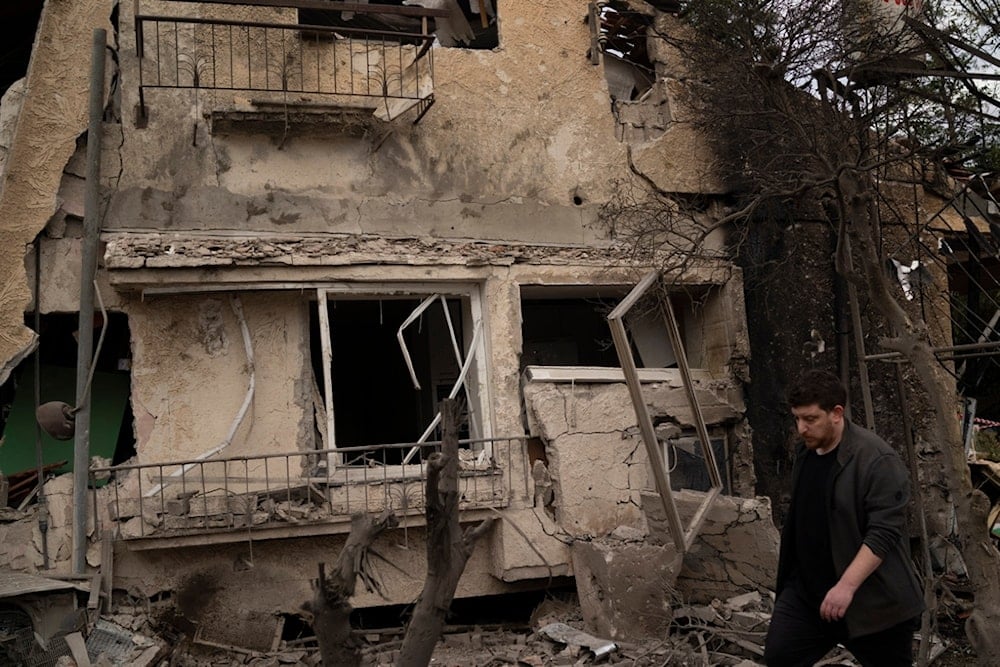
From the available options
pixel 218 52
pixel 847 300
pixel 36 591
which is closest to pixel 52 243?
pixel 218 52

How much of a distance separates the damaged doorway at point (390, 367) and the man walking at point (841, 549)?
14.4 feet

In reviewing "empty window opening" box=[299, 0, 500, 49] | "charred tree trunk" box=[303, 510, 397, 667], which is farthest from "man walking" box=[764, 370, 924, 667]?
"empty window opening" box=[299, 0, 500, 49]

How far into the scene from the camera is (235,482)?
7258mm

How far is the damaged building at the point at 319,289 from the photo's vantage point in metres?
7.02

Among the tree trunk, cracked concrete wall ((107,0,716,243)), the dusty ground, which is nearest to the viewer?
the tree trunk

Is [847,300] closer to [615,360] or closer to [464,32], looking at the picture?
[615,360]

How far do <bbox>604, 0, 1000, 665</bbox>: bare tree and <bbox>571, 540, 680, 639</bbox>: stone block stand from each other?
6.86ft

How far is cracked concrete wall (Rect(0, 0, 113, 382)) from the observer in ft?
22.6

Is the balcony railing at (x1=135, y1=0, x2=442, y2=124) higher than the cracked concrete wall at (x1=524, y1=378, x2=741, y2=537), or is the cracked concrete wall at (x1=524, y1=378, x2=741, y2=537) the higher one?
the balcony railing at (x1=135, y1=0, x2=442, y2=124)

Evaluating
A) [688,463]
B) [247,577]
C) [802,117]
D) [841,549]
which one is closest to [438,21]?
[802,117]

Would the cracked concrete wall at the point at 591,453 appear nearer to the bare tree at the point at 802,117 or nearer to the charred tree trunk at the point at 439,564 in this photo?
the bare tree at the point at 802,117

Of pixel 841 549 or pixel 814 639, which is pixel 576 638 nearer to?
pixel 814 639

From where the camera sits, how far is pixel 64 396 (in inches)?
314

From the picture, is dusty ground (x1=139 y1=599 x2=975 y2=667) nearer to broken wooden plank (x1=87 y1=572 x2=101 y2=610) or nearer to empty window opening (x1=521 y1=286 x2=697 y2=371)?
broken wooden plank (x1=87 y1=572 x2=101 y2=610)
